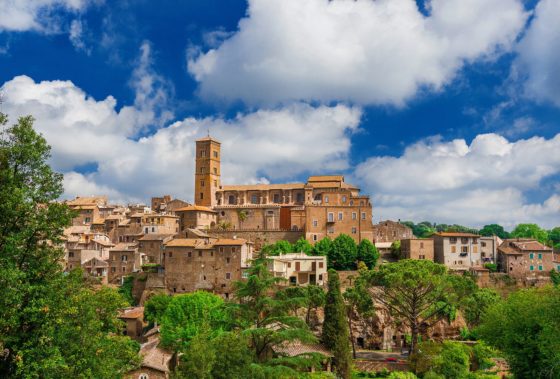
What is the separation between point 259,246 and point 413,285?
3400 centimetres

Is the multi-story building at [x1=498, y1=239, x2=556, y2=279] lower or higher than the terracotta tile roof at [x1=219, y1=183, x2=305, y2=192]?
lower

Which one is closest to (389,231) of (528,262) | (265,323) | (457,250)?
(457,250)

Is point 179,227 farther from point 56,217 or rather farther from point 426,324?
point 56,217

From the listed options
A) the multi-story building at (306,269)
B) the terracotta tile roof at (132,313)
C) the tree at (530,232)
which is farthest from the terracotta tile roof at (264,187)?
the tree at (530,232)

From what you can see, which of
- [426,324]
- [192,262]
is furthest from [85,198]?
[426,324]

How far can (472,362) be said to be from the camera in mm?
46188

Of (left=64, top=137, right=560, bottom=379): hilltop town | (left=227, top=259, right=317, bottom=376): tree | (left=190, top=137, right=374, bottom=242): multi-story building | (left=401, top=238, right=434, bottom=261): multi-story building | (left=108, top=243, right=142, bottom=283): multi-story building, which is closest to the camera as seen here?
(left=227, top=259, right=317, bottom=376): tree

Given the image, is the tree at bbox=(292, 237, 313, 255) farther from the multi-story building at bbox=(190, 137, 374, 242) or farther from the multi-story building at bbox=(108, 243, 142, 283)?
the multi-story building at bbox=(108, 243, 142, 283)

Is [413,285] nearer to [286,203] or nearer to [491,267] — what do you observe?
[491,267]

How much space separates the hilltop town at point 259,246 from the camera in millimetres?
62312

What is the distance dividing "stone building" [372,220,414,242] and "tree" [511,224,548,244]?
39194 millimetres

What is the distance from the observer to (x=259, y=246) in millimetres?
77250

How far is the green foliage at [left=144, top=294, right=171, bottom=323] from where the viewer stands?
55.5m

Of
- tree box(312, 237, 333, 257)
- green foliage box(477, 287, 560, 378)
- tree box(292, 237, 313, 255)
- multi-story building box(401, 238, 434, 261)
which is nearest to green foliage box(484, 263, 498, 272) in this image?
multi-story building box(401, 238, 434, 261)
